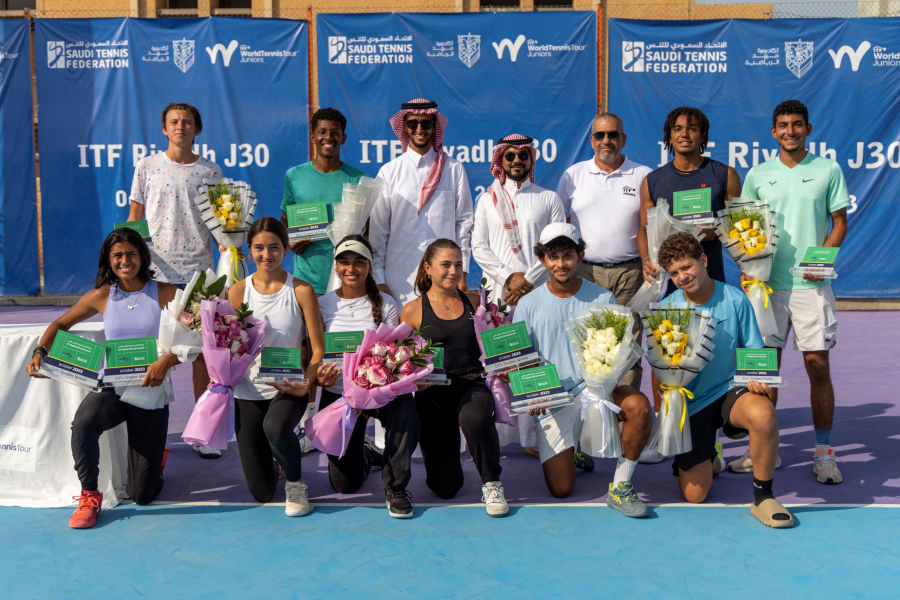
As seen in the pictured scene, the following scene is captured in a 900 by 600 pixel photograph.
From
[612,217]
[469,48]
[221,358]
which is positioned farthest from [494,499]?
[469,48]

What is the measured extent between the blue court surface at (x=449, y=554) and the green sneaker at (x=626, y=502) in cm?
4

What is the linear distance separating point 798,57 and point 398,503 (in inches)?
317

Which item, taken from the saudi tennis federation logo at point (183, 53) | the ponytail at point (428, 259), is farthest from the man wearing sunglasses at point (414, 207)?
the saudi tennis federation logo at point (183, 53)

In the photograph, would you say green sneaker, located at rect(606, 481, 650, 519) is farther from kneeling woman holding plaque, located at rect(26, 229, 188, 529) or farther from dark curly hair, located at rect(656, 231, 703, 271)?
kneeling woman holding plaque, located at rect(26, 229, 188, 529)

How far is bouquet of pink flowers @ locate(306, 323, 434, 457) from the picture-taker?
12.3 ft

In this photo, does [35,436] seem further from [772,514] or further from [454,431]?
[772,514]

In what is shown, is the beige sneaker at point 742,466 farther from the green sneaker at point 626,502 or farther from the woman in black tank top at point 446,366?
the woman in black tank top at point 446,366

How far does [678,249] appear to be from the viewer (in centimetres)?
383

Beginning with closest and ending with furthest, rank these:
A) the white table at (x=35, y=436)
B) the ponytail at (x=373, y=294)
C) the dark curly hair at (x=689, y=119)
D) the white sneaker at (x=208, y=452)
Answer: the white table at (x=35, y=436), the ponytail at (x=373, y=294), the dark curly hair at (x=689, y=119), the white sneaker at (x=208, y=452)

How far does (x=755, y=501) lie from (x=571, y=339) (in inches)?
45.7

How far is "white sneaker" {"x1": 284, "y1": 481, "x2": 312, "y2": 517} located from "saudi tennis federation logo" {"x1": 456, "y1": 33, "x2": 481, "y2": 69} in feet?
22.4

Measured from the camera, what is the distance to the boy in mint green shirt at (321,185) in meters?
4.77

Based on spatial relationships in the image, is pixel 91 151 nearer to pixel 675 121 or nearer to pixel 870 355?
pixel 675 121

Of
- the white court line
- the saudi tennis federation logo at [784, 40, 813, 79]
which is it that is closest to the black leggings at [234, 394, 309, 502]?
the white court line
